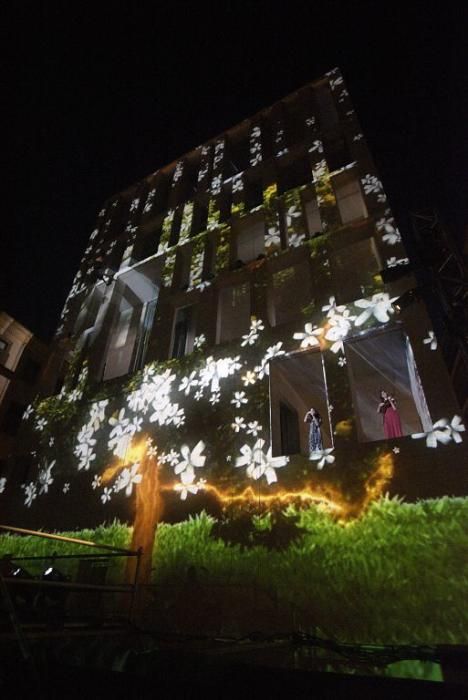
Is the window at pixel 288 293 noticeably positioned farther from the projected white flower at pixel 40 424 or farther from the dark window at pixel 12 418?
the dark window at pixel 12 418

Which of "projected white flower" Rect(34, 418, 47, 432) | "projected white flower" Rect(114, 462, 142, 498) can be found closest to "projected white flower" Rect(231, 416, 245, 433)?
"projected white flower" Rect(114, 462, 142, 498)

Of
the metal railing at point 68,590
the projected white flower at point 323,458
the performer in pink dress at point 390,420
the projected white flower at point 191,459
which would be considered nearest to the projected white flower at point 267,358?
the projected white flower at point 191,459

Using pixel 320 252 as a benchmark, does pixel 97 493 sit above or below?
below

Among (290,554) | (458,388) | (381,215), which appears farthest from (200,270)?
(458,388)

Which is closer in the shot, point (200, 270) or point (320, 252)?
point (320, 252)

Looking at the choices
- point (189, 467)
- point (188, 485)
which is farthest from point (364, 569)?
point (189, 467)

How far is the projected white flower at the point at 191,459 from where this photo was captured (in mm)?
8156

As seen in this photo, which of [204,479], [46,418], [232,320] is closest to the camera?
[204,479]

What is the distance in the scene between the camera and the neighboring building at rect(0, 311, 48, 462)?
23875 millimetres

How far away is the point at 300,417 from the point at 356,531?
5948mm

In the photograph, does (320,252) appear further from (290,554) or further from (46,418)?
(46,418)

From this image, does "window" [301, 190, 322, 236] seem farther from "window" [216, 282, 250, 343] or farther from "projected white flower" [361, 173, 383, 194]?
"window" [216, 282, 250, 343]

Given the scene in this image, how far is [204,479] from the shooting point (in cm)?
784

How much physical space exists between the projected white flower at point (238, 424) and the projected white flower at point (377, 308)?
3148mm
